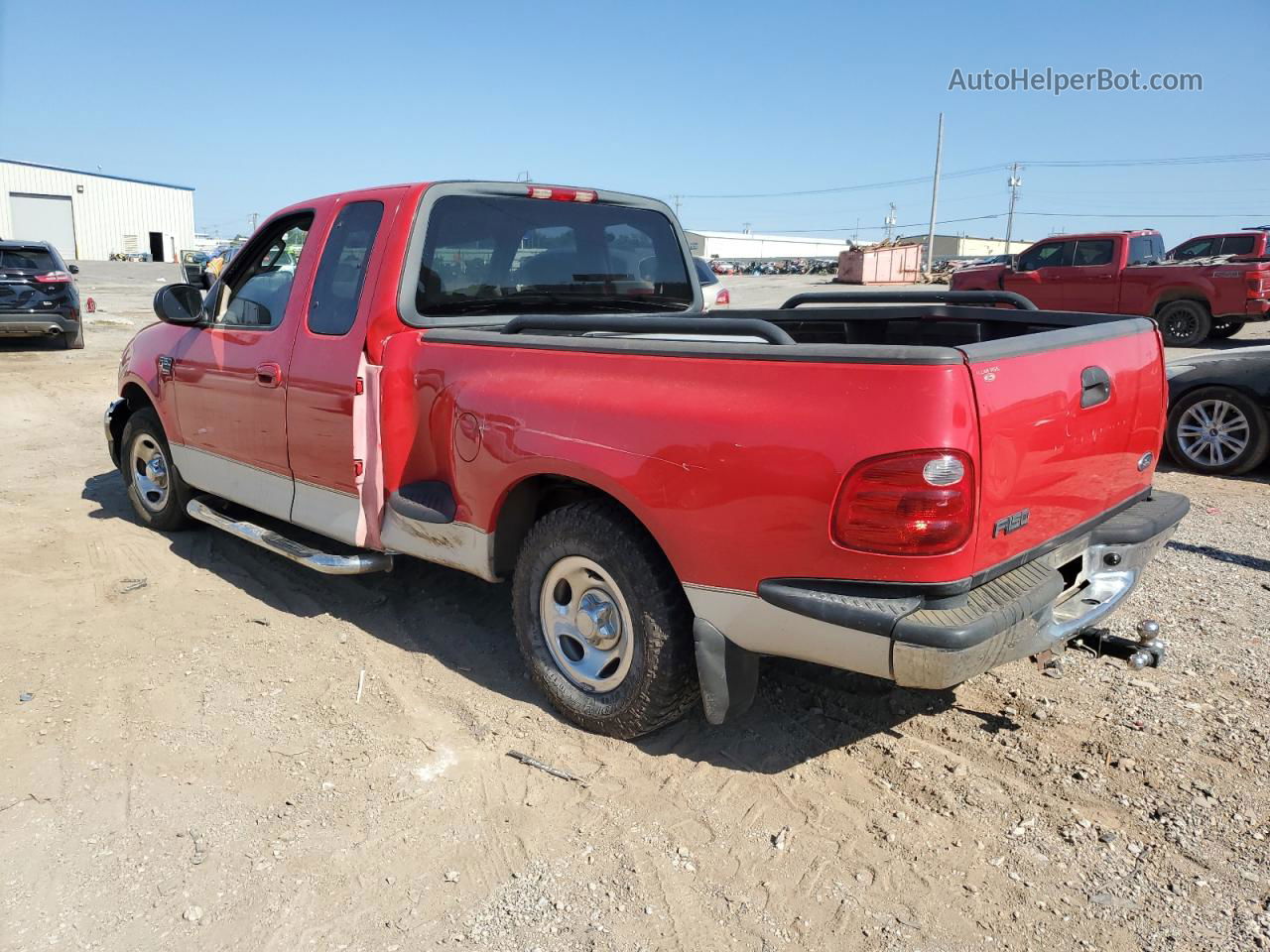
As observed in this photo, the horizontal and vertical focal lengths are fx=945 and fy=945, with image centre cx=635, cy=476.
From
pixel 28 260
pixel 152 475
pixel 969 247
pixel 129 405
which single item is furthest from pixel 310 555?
pixel 969 247

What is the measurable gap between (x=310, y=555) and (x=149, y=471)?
2358 mm

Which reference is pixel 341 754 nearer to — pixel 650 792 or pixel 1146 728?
pixel 650 792

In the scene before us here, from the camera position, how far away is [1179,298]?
52.5 feet

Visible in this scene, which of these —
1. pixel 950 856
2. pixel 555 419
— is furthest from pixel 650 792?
pixel 555 419

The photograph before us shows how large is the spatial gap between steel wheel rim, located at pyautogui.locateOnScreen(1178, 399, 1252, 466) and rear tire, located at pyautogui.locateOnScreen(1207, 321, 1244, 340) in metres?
10.6

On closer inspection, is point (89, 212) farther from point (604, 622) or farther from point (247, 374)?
point (604, 622)

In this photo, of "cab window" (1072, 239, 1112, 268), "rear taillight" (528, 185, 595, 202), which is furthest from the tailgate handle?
"cab window" (1072, 239, 1112, 268)

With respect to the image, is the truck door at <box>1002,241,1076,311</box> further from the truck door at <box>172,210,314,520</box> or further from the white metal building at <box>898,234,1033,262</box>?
the white metal building at <box>898,234,1033,262</box>

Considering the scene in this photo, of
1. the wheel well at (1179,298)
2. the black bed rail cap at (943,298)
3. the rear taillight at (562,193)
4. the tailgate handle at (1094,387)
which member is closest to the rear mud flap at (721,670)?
the tailgate handle at (1094,387)

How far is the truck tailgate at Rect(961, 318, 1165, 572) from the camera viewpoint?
2607 millimetres

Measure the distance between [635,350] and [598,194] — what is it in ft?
6.34

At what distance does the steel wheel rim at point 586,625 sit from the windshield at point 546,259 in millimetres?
1379

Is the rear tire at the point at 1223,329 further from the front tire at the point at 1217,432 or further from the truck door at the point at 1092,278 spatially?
the front tire at the point at 1217,432

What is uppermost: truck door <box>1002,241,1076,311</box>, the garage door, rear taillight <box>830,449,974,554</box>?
the garage door
